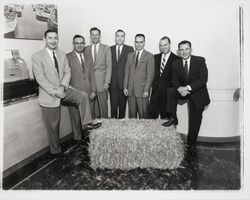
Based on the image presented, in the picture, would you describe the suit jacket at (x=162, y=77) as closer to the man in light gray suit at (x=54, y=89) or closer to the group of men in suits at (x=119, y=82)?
the group of men in suits at (x=119, y=82)

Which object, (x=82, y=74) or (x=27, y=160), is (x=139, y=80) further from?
(x=27, y=160)

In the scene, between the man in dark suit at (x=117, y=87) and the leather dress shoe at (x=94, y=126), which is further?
the man in dark suit at (x=117, y=87)

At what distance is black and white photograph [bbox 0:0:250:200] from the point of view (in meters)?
2.71

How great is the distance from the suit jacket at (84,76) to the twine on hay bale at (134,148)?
631 mm

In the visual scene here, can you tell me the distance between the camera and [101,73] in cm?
329

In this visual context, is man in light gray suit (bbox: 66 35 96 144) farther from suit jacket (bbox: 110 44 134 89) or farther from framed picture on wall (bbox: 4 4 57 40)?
framed picture on wall (bbox: 4 4 57 40)

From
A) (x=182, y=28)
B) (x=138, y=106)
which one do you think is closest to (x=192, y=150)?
(x=138, y=106)

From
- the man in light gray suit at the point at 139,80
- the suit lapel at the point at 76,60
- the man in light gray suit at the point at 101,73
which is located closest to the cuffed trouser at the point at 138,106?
the man in light gray suit at the point at 139,80

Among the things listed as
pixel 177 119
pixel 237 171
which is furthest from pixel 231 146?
pixel 177 119

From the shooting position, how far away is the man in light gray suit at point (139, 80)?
320 centimetres

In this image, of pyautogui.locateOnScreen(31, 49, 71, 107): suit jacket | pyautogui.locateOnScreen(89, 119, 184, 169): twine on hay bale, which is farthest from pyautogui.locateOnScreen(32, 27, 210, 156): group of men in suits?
pyautogui.locateOnScreen(89, 119, 184, 169): twine on hay bale

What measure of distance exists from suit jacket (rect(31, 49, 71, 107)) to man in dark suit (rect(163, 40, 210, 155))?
1.30m

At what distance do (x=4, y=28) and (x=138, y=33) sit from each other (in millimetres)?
1427
